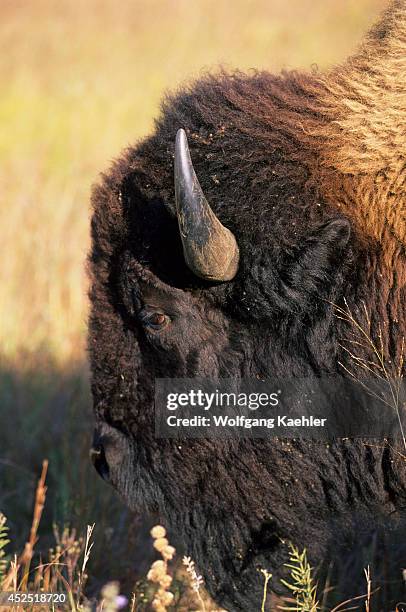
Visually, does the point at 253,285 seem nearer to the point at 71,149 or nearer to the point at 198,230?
the point at 198,230

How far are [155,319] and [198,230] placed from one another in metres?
0.49

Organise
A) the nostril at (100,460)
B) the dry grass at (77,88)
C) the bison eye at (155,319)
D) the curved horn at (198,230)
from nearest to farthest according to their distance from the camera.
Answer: the curved horn at (198,230) < the bison eye at (155,319) < the nostril at (100,460) < the dry grass at (77,88)

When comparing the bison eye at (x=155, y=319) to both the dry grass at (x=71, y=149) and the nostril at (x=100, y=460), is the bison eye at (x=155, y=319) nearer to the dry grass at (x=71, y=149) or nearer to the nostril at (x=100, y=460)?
the nostril at (x=100, y=460)

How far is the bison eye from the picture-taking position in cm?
321

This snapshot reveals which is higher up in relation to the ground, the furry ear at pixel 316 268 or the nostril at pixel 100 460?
the furry ear at pixel 316 268

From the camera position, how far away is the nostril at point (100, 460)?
3.46m

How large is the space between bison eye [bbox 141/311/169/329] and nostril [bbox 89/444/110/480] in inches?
22.6

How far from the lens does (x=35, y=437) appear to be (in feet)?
18.5

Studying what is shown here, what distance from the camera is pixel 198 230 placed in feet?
9.37

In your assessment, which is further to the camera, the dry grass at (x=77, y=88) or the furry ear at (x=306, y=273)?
the dry grass at (x=77, y=88)

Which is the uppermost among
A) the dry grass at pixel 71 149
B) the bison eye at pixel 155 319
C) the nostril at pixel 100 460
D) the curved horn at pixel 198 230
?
the dry grass at pixel 71 149

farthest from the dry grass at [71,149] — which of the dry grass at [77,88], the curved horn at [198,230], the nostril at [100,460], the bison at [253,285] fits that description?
the curved horn at [198,230]


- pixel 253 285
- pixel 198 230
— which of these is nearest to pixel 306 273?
pixel 253 285

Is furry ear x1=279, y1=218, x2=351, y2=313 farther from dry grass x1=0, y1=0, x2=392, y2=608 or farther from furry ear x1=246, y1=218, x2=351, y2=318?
dry grass x1=0, y1=0, x2=392, y2=608
